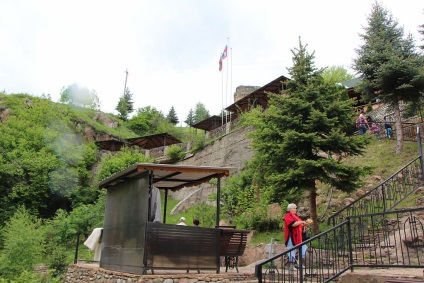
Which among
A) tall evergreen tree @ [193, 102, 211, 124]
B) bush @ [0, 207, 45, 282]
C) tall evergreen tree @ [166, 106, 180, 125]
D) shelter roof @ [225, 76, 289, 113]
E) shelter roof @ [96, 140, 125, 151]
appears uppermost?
tall evergreen tree @ [193, 102, 211, 124]

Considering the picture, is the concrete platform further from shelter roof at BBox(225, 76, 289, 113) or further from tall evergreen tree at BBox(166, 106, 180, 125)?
tall evergreen tree at BBox(166, 106, 180, 125)

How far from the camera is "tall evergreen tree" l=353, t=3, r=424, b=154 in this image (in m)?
16.2

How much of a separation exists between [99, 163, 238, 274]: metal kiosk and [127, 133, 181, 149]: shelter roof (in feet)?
101

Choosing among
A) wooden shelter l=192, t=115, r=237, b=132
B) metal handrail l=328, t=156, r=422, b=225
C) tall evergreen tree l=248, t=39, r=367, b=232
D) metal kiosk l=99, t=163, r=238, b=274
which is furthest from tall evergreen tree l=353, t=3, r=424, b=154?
wooden shelter l=192, t=115, r=237, b=132

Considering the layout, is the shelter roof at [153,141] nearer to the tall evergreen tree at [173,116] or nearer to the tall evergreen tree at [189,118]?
the tall evergreen tree at [173,116]

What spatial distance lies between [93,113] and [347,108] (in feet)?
143

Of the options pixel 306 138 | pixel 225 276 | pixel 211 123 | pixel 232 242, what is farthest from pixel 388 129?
pixel 211 123

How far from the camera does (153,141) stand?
41188mm

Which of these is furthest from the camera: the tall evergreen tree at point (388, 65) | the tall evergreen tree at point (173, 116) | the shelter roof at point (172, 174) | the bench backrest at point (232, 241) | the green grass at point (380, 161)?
the tall evergreen tree at point (173, 116)

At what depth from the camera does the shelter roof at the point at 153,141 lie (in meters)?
40.0

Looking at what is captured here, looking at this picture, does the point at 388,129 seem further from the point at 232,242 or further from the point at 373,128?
the point at 232,242

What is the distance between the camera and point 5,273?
16422mm

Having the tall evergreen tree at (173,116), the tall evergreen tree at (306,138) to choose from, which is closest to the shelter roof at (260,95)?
the tall evergreen tree at (306,138)

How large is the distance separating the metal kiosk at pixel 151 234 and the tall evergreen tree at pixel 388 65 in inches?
449
